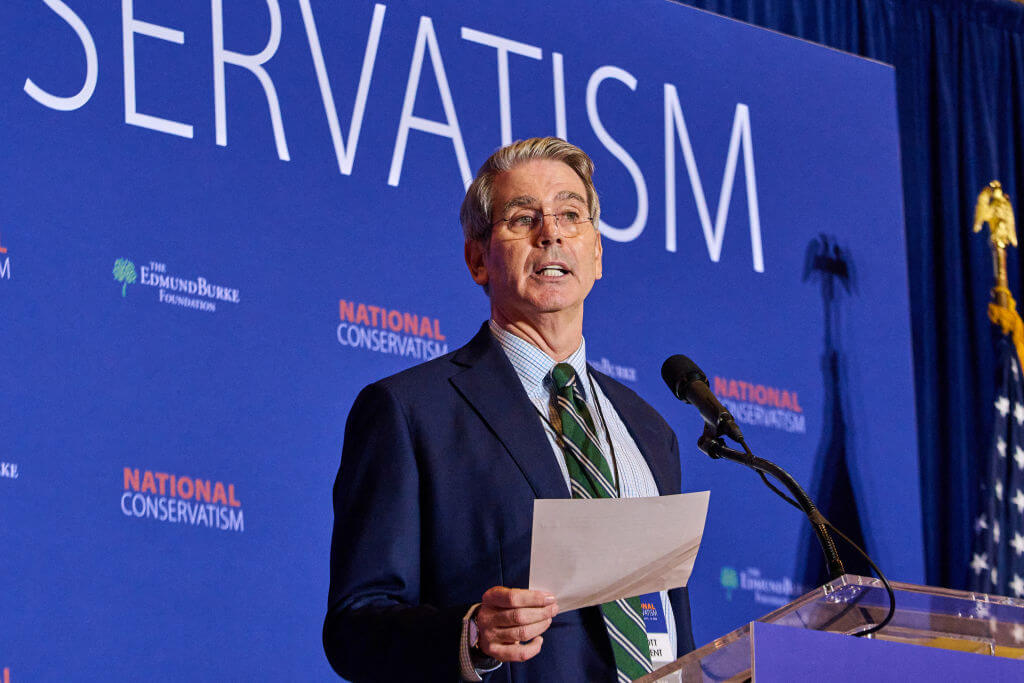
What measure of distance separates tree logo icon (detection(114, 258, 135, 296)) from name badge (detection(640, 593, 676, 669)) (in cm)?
145

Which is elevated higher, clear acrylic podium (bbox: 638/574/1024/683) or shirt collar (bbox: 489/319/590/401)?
shirt collar (bbox: 489/319/590/401)

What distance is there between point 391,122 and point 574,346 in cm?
134

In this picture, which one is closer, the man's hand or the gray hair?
the man's hand

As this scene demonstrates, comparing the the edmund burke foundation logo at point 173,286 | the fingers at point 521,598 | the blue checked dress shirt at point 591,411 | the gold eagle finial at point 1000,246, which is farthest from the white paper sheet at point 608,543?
the gold eagle finial at point 1000,246

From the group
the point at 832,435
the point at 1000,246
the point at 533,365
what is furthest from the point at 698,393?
the point at 1000,246

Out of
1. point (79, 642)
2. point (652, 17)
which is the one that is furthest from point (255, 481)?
point (652, 17)

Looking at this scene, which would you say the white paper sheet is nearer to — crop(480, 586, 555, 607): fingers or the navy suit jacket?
crop(480, 586, 555, 607): fingers

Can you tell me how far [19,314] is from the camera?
107 inches

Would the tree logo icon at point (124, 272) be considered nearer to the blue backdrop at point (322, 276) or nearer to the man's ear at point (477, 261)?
the blue backdrop at point (322, 276)

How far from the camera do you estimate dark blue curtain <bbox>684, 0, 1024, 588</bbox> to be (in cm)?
480

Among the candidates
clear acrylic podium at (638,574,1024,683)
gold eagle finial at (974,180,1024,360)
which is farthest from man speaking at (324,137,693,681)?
gold eagle finial at (974,180,1024,360)

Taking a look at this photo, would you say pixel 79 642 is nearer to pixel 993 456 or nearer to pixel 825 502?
pixel 825 502

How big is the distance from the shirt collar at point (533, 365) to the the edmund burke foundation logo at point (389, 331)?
3.31 feet

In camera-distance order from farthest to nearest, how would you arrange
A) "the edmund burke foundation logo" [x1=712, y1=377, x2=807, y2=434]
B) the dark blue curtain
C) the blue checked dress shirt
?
1. the dark blue curtain
2. "the edmund burke foundation logo" [x1=712, y1=377, x2=807, y2=434]
3. the blue checked dress shirt
